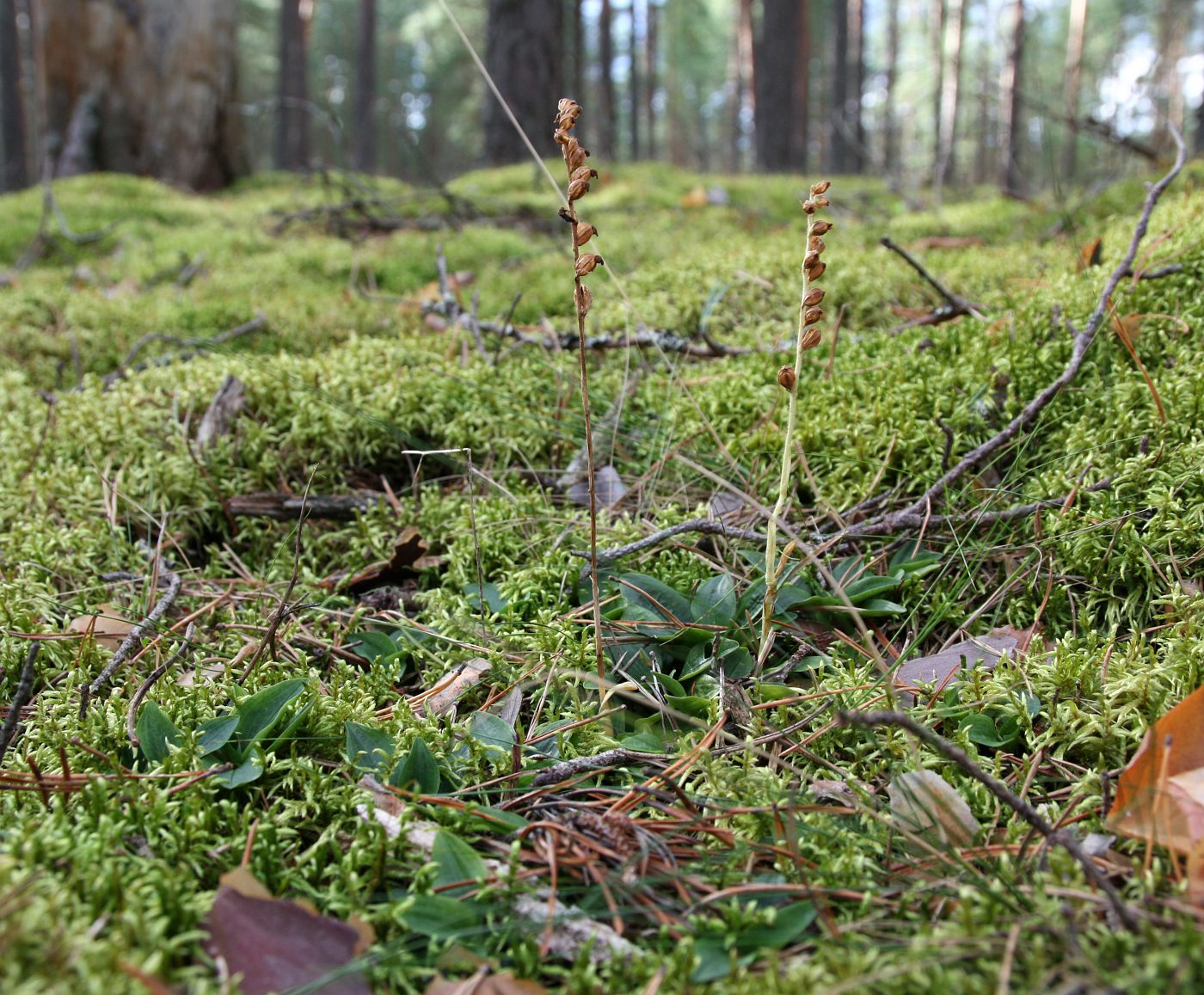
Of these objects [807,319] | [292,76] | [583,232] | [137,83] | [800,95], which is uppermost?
[292,76]

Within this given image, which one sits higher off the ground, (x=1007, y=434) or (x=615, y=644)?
(x=1007, y=434)

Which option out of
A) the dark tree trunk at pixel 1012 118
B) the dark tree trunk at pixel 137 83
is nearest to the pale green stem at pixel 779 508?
the dark tree trunk at pixel 1012 118

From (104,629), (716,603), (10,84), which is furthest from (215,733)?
(10,84)

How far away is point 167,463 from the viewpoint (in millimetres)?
2123

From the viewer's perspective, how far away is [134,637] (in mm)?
1586

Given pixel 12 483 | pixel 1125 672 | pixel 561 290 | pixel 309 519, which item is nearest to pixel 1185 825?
pixel 1125 672

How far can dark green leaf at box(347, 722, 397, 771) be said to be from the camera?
1.28 meters

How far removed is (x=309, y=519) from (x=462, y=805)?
1144 millimetres

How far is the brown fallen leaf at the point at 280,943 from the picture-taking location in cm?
91

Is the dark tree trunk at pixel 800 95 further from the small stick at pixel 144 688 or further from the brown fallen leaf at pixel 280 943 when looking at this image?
the brown fallen leaf at pixel 280 943

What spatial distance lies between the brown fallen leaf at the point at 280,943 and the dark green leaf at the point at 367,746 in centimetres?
30

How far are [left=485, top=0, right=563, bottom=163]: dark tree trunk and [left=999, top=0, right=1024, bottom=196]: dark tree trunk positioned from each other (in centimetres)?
406

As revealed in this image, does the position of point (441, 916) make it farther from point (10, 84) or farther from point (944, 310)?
point (10, 84)

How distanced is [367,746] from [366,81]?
20456 mm
